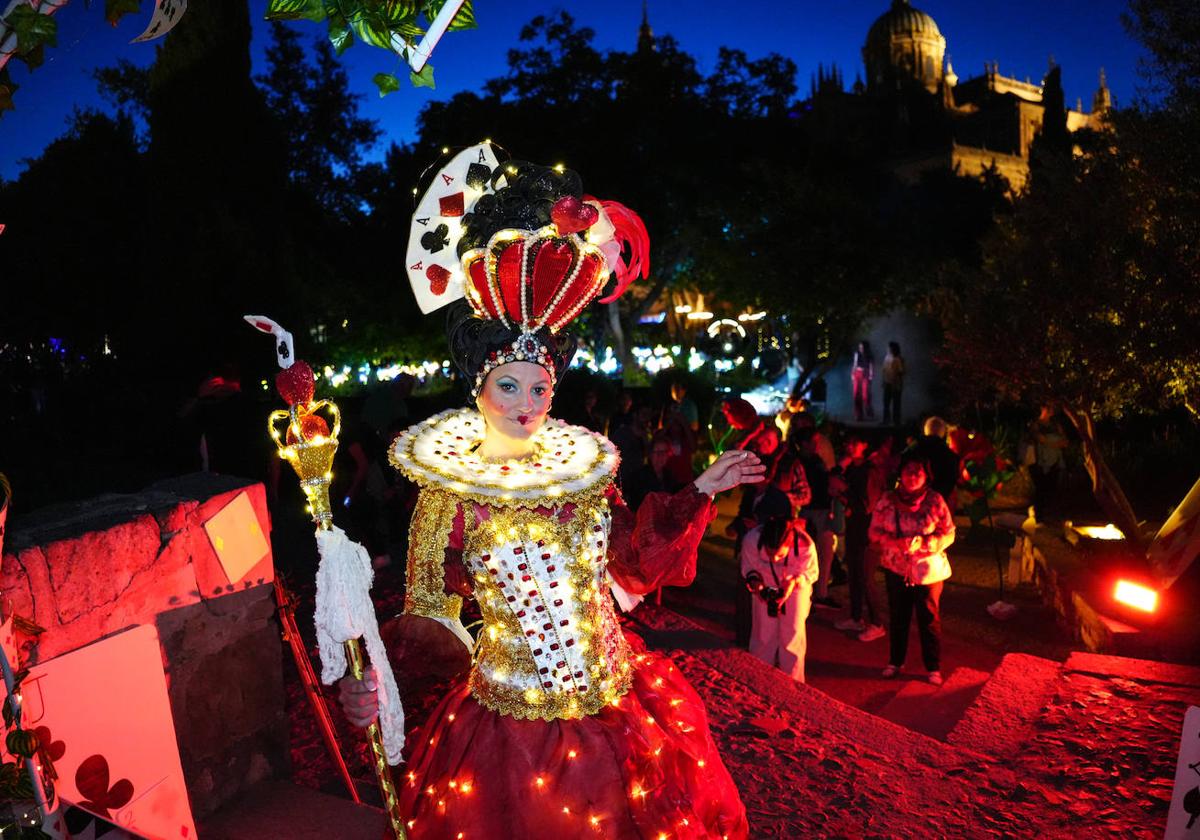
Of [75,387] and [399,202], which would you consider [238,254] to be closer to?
[75,387]

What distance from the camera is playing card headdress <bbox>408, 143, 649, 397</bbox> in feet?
9.64

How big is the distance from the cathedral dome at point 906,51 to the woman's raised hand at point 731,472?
73020 millimetres

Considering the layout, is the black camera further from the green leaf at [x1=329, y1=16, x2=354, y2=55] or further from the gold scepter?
the green leaf at [x1=329, y1=16, x2=354, y2=55]

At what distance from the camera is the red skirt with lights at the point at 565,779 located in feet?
8.70

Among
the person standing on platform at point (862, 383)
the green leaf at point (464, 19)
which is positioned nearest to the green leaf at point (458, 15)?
the green leaf at point (464, 19)

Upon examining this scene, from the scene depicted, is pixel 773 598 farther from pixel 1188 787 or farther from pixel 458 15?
pixel 458 15

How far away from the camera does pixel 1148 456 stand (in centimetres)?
1308

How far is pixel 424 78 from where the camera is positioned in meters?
2.35

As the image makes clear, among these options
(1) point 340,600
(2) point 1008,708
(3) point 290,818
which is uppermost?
(1) point 340,600

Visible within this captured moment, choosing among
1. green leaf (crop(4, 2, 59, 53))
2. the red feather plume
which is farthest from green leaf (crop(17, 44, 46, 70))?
the red feather plume

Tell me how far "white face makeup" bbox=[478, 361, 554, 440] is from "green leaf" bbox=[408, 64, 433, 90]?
104 cm

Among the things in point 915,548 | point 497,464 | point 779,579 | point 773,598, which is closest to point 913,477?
point 915,548

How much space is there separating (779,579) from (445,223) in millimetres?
4052

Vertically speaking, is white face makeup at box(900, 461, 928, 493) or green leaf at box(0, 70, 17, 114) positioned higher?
green leaf at box(0, 70, 17, 114)
